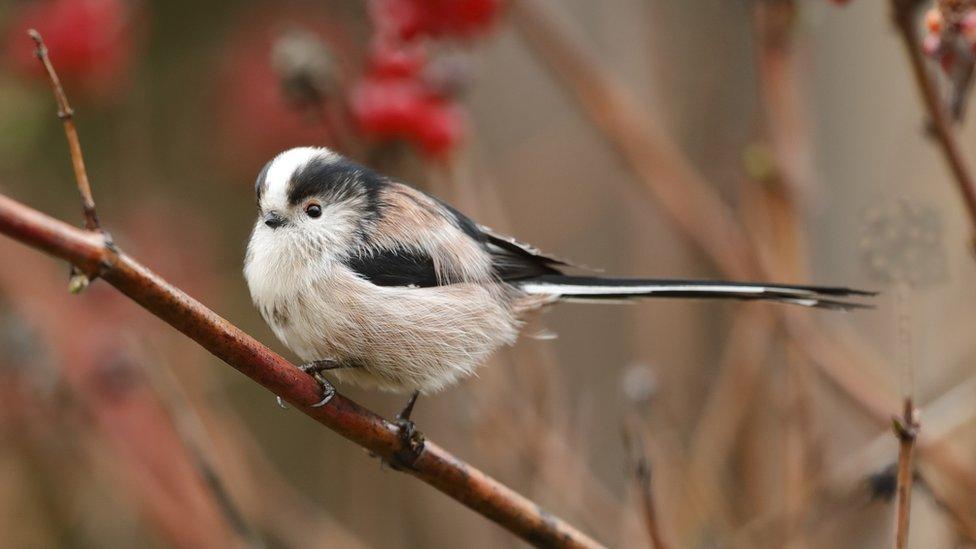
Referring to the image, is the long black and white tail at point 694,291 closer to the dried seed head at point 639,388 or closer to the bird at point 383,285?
the bird at point 383,285

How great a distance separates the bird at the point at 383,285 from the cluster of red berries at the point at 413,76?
286 millimetres

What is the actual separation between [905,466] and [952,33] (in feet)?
1.63

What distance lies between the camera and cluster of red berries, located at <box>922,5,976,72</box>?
3.90ft

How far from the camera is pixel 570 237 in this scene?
10.3 ft

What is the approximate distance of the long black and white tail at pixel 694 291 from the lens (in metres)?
1.38

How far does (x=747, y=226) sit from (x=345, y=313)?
2.85ft

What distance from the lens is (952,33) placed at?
1.19 meters

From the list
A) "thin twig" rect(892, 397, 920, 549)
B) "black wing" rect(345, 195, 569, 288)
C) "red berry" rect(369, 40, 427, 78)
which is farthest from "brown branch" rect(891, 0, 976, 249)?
"red berry" rect(369, 40, 427, 78)

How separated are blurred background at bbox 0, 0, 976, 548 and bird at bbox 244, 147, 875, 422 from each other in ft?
0.43

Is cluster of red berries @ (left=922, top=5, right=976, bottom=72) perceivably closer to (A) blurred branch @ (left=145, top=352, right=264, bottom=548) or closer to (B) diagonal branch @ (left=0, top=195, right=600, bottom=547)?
(B) diagonal branch @ (left=0, top=195, right=600, bottom=547)

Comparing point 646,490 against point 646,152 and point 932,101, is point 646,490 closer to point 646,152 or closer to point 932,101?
point 932,101

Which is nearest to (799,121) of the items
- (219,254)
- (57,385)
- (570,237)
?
(570,237)

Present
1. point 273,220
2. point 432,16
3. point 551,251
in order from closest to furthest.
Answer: point 273,220 < point 432,16 < point 551,251

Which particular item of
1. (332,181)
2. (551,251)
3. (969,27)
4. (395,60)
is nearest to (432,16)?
(395,60)
